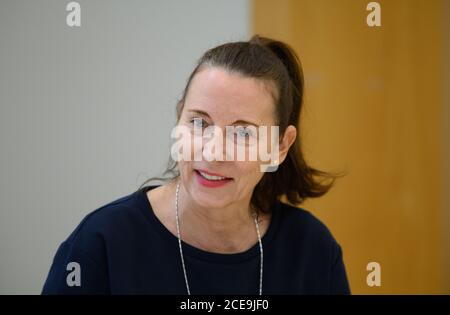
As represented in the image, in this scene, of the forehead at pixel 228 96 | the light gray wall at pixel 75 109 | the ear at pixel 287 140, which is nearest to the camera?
the forehead at pixel 228 96

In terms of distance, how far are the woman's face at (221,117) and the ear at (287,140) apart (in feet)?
0.40

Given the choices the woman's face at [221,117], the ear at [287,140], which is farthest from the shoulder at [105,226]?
the ear at [287,140]

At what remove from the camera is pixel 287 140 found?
3.94 ft

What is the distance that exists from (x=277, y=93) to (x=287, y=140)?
0.45ft

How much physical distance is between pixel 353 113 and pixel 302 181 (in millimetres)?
596

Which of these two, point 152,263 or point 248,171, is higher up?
point 248,171

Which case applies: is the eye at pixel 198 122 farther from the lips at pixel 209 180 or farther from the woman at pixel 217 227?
the lips at pixel 209 180

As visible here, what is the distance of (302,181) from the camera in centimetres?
136

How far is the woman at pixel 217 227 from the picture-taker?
3.39 ft

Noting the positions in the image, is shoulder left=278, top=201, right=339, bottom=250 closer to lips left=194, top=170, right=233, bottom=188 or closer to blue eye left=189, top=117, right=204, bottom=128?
lips left=194, top=170, right=233, bottom=188

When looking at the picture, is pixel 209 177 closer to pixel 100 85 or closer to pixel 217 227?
pixel 217 227

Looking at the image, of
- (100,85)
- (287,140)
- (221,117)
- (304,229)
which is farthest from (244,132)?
(100,85)
